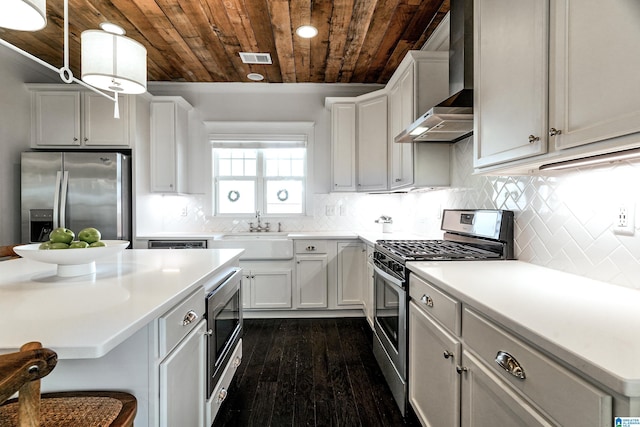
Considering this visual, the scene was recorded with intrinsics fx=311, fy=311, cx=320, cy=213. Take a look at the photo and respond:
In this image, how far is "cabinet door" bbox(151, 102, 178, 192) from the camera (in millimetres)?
3418

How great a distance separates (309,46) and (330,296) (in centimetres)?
248

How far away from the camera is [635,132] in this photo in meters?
0.81

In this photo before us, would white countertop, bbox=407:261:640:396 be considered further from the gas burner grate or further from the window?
the window

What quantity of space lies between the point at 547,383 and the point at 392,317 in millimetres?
1215

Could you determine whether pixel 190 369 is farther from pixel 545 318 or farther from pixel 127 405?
pixel 545 318

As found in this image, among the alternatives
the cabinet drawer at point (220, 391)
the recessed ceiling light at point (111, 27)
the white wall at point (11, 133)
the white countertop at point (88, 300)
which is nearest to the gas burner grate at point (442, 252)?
the white countertop at point (88, 300)

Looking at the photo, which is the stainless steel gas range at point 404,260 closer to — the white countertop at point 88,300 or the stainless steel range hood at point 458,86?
the stainless steel range hood at point 458,86

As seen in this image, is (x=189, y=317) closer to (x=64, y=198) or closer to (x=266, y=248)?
(x=266, y=248)

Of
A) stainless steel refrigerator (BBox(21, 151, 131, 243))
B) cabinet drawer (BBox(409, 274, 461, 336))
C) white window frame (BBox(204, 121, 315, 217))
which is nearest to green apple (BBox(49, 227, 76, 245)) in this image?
cabinet drawer (BBox(409, 274, 461, 336))

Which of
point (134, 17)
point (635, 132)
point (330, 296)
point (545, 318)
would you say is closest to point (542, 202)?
point (635, 132)

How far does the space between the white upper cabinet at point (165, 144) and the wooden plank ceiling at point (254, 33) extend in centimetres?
41

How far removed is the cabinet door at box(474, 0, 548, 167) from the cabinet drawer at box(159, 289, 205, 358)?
4.69 feet

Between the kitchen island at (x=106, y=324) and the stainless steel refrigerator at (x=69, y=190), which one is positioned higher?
the stainless steel refrigerator at (x=69, y=190)

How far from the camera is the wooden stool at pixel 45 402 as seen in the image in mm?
519
